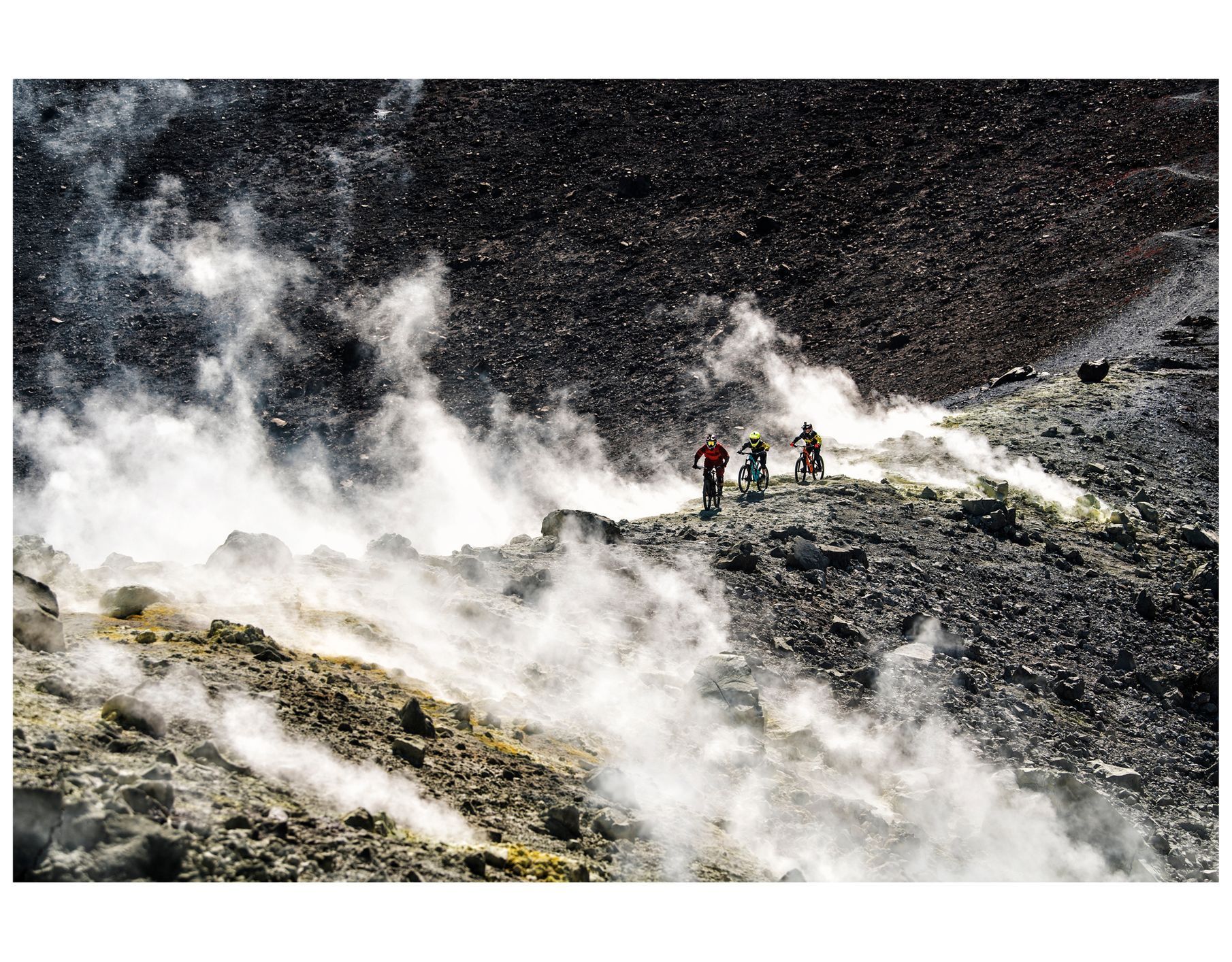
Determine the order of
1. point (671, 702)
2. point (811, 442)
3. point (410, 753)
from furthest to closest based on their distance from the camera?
point (811, 442) < point (671, 702) < point (410, 753)

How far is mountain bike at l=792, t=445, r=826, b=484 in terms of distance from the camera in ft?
85.7

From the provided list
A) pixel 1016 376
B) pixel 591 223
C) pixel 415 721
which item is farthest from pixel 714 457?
pixel 591 223

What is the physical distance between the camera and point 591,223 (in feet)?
164

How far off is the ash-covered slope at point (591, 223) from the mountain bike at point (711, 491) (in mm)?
15880

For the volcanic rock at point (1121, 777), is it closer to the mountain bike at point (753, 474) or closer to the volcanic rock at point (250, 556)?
the mountain bike at point (753, 474)

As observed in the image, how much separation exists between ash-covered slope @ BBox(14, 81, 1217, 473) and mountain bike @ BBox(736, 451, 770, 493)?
48.5 feet

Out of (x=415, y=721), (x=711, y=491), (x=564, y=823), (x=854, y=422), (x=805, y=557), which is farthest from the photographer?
(x=854, y=422)

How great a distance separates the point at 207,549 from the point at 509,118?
28.2 meters

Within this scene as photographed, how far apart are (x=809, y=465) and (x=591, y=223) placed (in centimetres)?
2651

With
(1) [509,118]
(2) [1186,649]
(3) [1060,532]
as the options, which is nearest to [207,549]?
(3) [1060,532]

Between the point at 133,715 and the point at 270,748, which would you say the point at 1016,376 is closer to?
the point at 270,748

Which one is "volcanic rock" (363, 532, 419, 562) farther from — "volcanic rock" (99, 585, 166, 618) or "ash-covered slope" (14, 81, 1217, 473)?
"ash-covered slope" (14, 81, 1217, 473)

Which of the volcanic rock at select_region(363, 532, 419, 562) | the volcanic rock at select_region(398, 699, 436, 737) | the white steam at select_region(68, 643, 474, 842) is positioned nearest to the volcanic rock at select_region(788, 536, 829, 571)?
the volcanic rock at select_region(363, 532, 419, 562)

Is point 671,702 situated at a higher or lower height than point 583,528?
lower
